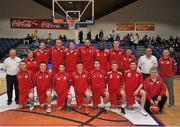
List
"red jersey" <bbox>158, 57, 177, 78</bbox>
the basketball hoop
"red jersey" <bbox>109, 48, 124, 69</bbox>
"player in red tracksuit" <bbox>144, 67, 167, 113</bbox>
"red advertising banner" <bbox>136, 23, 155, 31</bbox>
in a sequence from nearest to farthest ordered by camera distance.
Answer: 1. "player in red tracksuit" <bbox>144, 67, 167, 113</bbox>
2. "red jersey" <bbox>158, 57, 177, 78</bbox>
3. "red jersey" <bbox>109, 48, 124, 69</bbox>
4. the basketball hoop
5. "red advertising banner" <bbox>136, 23, 155, 31</bbox>

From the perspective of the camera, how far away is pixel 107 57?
8.55 metres

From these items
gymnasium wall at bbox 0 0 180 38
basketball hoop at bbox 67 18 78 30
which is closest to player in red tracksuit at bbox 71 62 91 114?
basketball hoop at bbox 67 18 78 30

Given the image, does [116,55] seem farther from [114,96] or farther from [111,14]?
[111,14]

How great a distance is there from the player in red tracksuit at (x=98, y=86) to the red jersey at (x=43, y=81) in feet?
3.60

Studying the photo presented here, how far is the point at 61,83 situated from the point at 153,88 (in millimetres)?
2281

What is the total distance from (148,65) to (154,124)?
2.02 meters

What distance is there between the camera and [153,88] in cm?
736

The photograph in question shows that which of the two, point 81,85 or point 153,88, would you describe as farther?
point 81,85

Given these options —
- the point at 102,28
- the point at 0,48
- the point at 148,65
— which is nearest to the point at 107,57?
the point at 148,65

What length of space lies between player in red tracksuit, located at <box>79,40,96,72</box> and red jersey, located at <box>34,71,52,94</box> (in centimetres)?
133

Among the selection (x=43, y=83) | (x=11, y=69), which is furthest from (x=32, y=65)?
(x=43, y=83)

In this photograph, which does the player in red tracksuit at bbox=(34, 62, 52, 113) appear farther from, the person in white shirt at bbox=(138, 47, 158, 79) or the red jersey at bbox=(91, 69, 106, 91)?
the person in white shirt at bbox=(138, 47, 158, 79)

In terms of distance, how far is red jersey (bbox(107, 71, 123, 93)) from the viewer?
7605 millimetres

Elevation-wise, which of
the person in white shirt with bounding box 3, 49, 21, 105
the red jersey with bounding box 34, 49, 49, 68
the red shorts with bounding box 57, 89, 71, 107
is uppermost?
the red jersey with bounding box 34, 49, 49, 68
